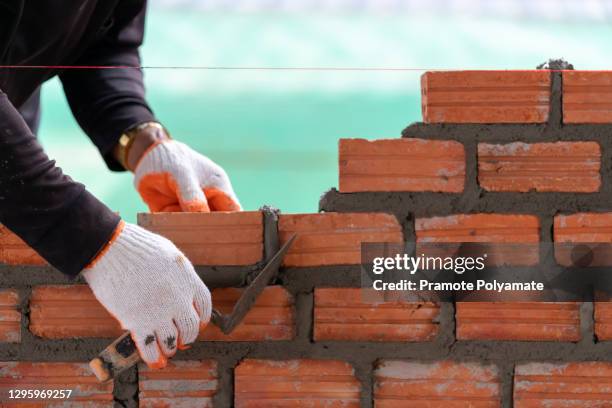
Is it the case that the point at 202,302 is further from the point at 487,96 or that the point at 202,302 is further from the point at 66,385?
the point at 487,96

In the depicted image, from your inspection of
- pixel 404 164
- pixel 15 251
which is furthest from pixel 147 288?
pixel 404 164

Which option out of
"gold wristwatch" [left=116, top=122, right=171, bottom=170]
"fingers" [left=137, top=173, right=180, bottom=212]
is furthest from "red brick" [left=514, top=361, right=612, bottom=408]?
"gold wristwatch" [left=116, top=122, right=171, bottom=170]

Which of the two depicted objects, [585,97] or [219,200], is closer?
[585,97]

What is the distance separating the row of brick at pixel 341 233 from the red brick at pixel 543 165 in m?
0.06

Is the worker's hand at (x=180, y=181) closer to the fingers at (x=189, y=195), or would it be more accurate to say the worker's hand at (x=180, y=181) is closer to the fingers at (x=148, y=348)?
the fingers at (x=189, y=195)

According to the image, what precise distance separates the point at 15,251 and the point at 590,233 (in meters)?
1.21

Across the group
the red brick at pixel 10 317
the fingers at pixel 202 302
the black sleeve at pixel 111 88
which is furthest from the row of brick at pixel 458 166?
the black sleeve at pixel 111 88

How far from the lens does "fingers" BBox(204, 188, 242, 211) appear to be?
2.54 m

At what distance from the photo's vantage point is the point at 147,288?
5.99 feet

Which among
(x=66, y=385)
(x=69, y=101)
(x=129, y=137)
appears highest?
(x=69, y=101)

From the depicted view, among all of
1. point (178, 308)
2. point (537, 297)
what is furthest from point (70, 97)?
point (537, 297)

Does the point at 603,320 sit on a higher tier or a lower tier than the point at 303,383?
higher

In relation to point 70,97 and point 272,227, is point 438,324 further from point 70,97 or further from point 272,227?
point 70,97

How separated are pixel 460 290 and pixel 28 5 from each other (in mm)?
1217
